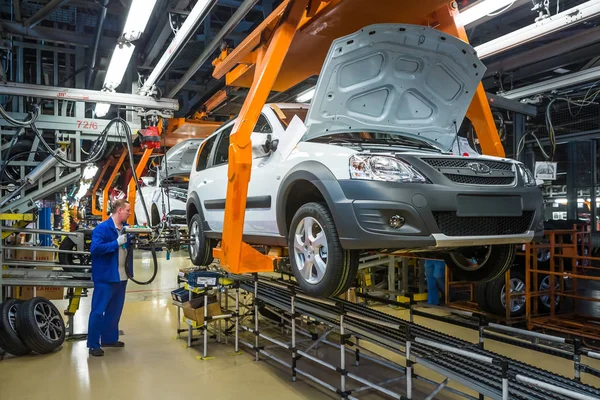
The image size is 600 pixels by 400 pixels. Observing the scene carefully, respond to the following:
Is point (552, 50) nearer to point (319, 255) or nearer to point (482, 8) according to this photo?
point (482, 8)

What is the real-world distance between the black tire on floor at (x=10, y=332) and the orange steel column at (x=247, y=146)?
319 cm

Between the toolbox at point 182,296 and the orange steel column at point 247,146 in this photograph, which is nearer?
the orange steel column at point 247,146

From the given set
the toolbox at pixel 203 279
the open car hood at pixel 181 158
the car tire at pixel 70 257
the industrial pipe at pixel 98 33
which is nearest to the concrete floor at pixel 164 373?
the toolbox at pixel 203 279

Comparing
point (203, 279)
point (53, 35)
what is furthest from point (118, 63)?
point (203, 279)

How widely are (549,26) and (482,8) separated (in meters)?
0.65

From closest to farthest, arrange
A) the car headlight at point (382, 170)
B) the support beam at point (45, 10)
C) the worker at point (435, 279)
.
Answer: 1. the car headlight at point (382, 170)
2. the support beam at point (45, 10)
3. the worker at point (435, 279)

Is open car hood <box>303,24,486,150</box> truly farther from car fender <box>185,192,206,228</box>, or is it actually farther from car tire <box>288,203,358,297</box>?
car fender <box>185,192,206,228</box>

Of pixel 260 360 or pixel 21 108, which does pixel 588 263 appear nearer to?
pixel 260 360

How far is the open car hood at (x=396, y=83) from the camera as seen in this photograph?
315 centimetres

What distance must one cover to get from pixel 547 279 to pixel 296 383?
4685 mm

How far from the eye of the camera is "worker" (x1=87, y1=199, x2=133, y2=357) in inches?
218

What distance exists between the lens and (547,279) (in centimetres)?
727

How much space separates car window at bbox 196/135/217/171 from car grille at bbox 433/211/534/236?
3.17m

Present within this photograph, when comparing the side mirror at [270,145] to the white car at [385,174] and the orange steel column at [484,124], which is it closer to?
the white car at [385,174]
